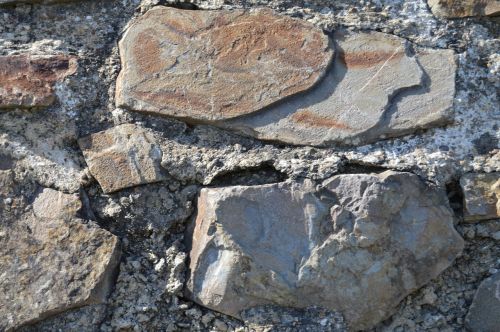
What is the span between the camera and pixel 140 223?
1.33 meters

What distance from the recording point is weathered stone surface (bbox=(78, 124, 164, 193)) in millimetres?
1347

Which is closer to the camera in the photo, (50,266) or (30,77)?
(50,266)

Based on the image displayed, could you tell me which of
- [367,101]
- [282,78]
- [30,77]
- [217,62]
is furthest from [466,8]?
[30,77]

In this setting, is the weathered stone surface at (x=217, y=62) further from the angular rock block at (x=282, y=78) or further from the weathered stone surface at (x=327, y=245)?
the weathered stone surface at (x=327, y=245)

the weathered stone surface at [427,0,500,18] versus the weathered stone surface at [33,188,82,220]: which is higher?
the weathered stone surface at [427,0,500,18]

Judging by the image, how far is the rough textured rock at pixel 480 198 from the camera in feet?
4.25

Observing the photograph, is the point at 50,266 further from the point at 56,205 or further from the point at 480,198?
the point at 480,198

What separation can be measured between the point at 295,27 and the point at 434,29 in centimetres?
27

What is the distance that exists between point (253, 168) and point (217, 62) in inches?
8.6

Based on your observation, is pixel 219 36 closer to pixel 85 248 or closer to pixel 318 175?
pixel 318 175

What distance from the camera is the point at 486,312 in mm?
1283

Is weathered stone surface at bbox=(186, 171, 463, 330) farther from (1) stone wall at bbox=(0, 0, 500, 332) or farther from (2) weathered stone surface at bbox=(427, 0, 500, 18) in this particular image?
(2) weathered stone surface at bbox=(427, 0, 500, 18)

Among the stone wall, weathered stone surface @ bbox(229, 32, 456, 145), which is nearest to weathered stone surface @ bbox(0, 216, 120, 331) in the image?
the stone wall

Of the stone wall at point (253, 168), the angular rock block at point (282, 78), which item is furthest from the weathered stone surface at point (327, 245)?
the angular rock block at point (282, 78)
